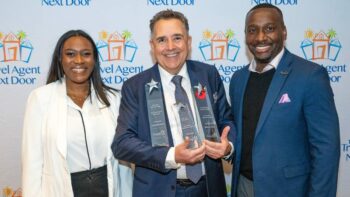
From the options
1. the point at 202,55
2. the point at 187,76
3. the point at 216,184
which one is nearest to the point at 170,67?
the point at 187,76

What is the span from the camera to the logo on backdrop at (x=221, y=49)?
292 cm

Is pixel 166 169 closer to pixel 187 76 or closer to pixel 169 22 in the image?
pixel 187 76

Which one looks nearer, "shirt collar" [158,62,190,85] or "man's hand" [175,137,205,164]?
"man's hand" [175,137,205,164]

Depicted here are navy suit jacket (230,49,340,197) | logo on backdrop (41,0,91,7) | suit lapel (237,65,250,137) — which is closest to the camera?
navy suit jacket (230,49,340,197)

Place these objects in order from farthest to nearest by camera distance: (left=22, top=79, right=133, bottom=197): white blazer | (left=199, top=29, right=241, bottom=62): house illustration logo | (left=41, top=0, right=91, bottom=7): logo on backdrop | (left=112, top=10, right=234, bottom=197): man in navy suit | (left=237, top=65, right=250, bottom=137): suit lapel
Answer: (left=199, top=29, right=241, bottom=62): house illustration logo, (left=41, top=0, right=91, bottom=7): logo on backdrop, (left=22, top=79, right=133, bottom=197): white blazer, (left=237, top=65, right=250, bottom=137): suit lapel, (left=112, top=10, right=234, bottom=197): man in navy suit

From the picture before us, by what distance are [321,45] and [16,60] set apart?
2.58m

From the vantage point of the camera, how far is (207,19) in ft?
9.50

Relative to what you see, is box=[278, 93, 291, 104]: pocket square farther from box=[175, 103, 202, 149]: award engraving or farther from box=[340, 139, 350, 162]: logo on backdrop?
box=[340, 139, 350, 162]: logo on backdrop

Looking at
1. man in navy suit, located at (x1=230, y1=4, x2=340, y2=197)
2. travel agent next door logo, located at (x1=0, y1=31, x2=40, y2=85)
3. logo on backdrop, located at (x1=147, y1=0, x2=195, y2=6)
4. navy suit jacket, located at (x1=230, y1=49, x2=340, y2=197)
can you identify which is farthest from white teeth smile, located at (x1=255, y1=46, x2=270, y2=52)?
travel agent next door logo, located at (x1=0, y1=31, x2=40, y2=85)

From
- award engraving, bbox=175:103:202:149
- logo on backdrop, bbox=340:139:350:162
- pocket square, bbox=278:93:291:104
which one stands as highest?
pocket square, bbox=278:93:291:104

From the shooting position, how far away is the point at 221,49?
2.94 metres

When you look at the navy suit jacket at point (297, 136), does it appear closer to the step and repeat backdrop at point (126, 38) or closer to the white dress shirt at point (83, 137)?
the white dress shirt at point (83, 137)

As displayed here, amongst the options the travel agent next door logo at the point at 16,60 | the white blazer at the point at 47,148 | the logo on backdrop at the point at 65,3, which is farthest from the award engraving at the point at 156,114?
the travel agent next door logo at the point at 16,60

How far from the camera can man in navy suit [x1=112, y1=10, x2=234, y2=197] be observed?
1.87 metres
